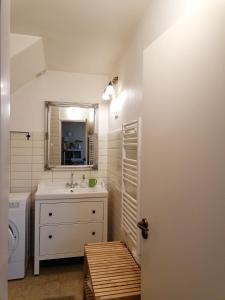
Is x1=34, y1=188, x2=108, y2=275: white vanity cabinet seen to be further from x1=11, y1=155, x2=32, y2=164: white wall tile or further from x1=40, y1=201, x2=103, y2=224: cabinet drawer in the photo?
x1=11, y1=155, x2=32, y2=164: white wall tile

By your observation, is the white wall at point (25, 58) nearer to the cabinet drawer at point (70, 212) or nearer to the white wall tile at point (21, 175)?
the white wall tile at point (21, 175)

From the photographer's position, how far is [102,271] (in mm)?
1741

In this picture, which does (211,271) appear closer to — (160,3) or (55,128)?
(160,3)

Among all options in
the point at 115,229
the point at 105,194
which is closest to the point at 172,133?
the point at 105,194

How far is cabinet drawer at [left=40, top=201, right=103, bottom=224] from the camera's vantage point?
255cm

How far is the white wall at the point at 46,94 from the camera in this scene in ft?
9.52

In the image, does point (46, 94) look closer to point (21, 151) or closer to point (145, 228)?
point (21, 151)

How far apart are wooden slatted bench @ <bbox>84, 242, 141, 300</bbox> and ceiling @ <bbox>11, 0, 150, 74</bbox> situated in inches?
76.9

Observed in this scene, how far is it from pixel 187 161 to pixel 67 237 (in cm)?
206

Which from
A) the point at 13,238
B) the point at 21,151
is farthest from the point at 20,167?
the point at 13,238

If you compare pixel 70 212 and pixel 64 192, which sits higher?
pixel 64 192

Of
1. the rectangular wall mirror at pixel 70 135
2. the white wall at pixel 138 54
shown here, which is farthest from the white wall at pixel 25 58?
the white wall at pixel 138 54

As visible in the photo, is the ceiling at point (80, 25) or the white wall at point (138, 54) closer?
the white wall at point (138, 54)

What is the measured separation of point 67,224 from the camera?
2596mm
